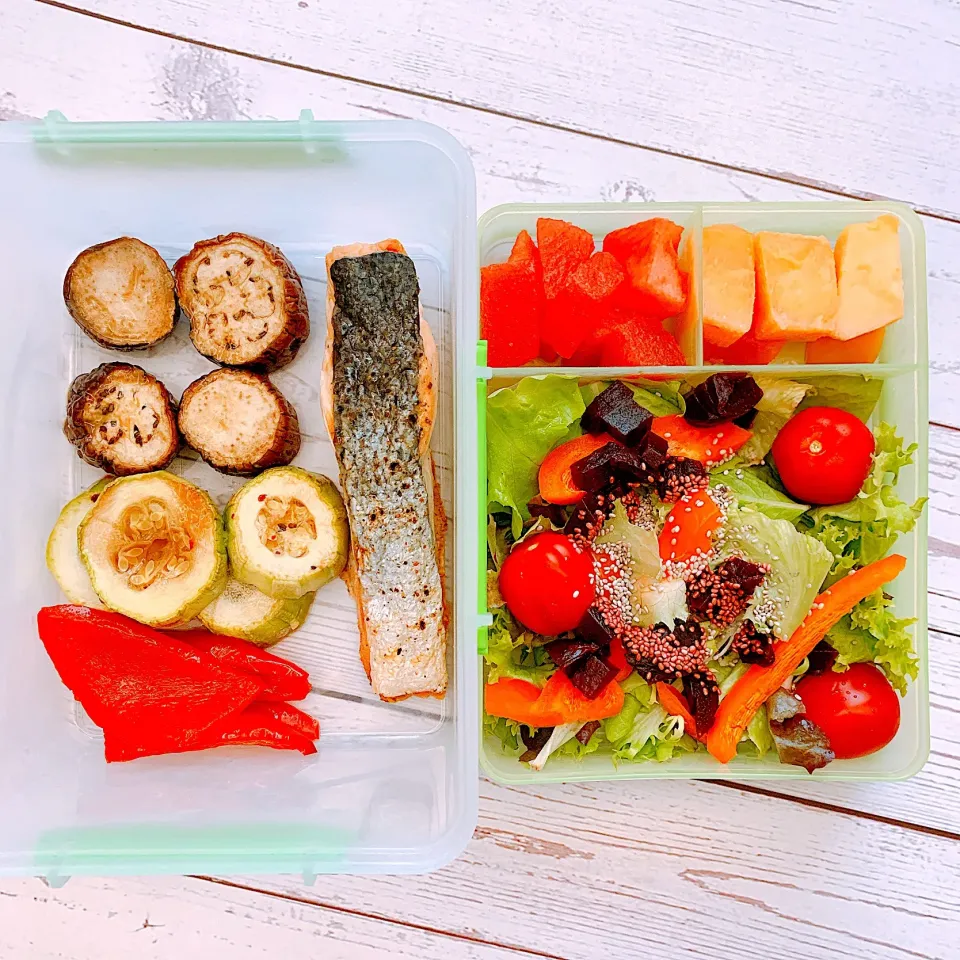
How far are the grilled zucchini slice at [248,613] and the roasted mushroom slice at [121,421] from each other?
224 millimetres

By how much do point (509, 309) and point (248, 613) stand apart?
1.96 feet

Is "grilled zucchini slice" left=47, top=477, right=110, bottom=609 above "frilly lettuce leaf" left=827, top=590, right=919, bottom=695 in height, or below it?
above

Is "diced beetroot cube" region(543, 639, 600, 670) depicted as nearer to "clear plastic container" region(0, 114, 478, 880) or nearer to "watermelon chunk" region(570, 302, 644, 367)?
"clear plastic container" region(0, 114, 478, 880)

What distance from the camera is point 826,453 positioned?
52.3 inches

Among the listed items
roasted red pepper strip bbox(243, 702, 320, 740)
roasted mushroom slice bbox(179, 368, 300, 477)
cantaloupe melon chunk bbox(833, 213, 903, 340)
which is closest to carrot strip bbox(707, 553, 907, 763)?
cantaloupe melon chunk bbox(833, 213, 903, 340)

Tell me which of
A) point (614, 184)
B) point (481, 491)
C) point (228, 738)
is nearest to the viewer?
point (481, 491)

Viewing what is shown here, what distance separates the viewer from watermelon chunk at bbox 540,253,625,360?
4.36ft

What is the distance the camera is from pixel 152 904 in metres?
1.42

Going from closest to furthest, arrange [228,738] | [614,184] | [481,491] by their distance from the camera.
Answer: [481,491] → [228,738] → [614,184]

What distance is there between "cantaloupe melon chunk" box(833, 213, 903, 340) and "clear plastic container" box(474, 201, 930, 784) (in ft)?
0.15

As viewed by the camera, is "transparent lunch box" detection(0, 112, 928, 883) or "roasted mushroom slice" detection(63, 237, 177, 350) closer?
"transparent lunch box" detection(0, 112, 928, 883)

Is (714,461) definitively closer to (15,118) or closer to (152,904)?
(152,904)

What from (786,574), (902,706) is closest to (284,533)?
(786,574)

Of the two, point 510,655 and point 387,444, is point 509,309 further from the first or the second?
point 510,655
